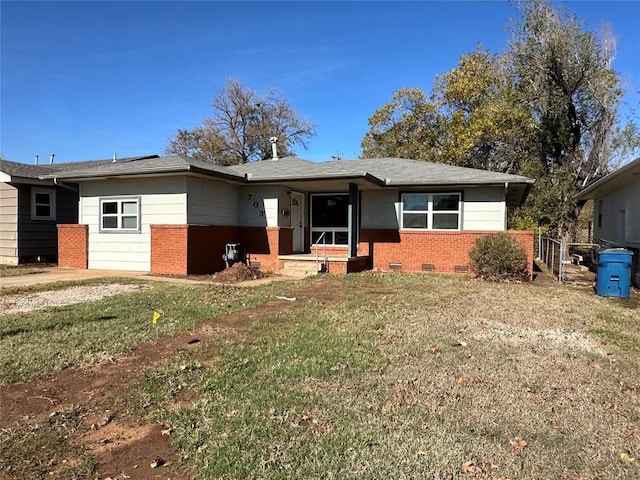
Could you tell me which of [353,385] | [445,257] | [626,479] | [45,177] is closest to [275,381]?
[353,385]

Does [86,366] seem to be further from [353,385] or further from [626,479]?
[626,479]

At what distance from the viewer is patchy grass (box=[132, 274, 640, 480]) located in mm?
2945

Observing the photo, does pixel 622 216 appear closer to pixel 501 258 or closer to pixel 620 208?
pixel 620 208

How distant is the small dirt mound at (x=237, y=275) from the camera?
12086 mm

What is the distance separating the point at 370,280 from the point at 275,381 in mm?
8030

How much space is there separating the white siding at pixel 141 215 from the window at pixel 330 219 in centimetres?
523

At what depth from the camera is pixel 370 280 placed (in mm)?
12078

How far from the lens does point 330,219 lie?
16297mm

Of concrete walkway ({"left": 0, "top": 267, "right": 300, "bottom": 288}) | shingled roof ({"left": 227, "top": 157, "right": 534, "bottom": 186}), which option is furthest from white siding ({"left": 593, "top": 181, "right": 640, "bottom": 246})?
concrete walkway ({"left": 0, "top": 267, "right": 300, "bottom": 288})

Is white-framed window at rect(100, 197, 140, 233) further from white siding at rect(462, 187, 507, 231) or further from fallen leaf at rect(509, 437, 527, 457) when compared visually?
fallen leaf at rect(509, 437, 527, 457)

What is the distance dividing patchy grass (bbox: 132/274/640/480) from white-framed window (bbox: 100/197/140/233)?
840 cm

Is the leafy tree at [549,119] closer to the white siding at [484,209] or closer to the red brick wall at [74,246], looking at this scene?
the white siding at [484,209]

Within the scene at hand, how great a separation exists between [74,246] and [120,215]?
1947 mm

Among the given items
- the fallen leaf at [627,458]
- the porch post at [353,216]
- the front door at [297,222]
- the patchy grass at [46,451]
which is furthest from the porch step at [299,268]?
the fallen leaf at [627,458]
